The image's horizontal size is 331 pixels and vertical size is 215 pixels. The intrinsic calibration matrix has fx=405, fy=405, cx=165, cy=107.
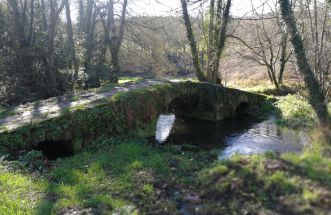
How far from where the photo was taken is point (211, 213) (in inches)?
264

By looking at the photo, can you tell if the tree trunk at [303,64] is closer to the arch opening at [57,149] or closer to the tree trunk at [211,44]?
the arch opening at [57,149]

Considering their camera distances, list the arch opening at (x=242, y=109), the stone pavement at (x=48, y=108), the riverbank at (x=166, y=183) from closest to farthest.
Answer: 1. the riverbank at (x=166, y=183)
2. the stone pavement at (x=48, y=108)
3. the arch opening at (x=242, y=109)

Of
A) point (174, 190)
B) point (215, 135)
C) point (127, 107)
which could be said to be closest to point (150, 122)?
point (127, 107)

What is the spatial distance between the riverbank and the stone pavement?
151 centimetres

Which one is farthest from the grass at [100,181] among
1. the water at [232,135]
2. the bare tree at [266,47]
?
the bare tree at [266,47]

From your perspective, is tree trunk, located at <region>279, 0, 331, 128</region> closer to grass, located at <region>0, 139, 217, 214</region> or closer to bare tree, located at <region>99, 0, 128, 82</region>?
grass, located at <region>0, 139, 217, 214</region>

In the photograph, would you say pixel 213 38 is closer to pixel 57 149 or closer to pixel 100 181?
pixel 57 149

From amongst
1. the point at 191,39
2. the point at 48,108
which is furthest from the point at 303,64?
the point at 191,39

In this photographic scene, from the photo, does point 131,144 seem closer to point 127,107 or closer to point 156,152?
point 156,152

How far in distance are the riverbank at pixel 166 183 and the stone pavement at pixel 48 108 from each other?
4.96 ft

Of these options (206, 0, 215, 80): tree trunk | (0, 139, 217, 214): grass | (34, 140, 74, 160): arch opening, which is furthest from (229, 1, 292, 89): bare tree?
(0, 139, 217, 214): grass

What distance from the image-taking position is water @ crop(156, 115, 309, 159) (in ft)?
46.3

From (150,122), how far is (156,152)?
4090 millimetres

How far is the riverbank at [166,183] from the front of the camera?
649 centimetres
